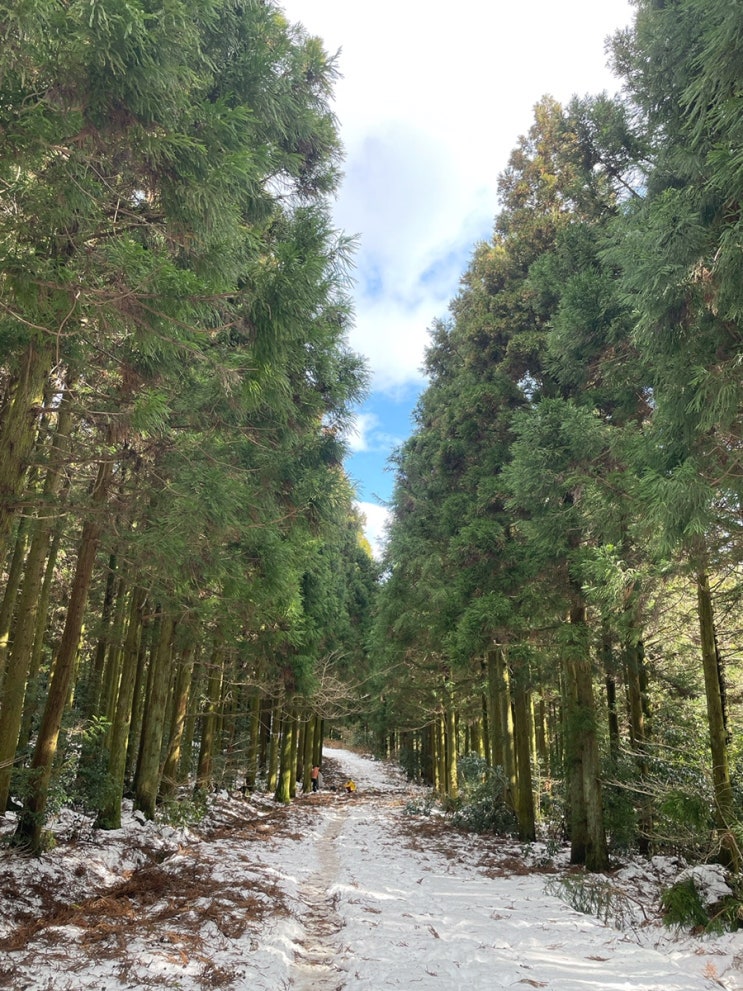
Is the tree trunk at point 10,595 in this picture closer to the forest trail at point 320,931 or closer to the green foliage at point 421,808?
the forest trail at point 320,931

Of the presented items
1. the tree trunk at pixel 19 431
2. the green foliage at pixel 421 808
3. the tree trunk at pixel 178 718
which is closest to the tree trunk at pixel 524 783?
the green foliage at pixel 421 808

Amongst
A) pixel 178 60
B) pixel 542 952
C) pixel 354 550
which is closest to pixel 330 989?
pixel 542 952

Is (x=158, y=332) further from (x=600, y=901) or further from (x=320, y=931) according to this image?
(x=600, y=901)

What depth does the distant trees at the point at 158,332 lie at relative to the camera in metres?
4.11

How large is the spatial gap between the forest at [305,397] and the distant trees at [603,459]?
2.2 inches

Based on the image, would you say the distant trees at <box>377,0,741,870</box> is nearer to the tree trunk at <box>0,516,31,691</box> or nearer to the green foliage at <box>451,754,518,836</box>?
the green foliage at <box>451,754,518,836</box>

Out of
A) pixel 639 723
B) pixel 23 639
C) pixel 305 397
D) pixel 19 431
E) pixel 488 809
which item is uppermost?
pixel 305 397

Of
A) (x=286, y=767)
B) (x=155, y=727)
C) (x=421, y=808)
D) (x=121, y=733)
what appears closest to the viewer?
(x=121, y=733)

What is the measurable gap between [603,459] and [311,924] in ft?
24.6

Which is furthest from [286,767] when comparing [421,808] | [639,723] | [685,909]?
[685,909]

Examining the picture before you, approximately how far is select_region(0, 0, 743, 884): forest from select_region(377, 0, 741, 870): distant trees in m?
0.06

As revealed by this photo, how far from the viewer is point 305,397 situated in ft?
28.1

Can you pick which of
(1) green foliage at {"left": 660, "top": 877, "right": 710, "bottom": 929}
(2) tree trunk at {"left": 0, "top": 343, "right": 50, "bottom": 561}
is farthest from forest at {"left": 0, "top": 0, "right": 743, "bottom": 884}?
(1) green foliage at {"left": 660, "top": 877, "right": 710, "bottom": 929}

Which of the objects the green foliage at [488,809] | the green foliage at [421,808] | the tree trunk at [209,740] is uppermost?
the tree trunk at [209,740]
